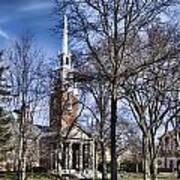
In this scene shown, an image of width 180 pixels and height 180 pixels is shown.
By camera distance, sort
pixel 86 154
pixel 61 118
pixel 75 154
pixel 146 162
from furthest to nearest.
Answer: pixel 75 154
pixel 86 154
pixel 61 118
pixel 146 162

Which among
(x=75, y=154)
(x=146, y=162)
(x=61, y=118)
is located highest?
(x=61, y=118)

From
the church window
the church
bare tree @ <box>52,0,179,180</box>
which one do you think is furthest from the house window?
bare tree @ <box>52,0,179,180</box>

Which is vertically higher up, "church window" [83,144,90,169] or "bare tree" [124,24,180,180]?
"bare tree" [124,24,180,180]

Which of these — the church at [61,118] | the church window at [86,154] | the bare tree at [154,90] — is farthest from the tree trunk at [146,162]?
the church window at [86,154]

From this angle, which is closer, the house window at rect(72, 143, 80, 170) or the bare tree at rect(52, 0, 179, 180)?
the bare tree at rect(52, 0, 179, 180)

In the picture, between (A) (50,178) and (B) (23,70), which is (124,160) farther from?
(B) (23,70)

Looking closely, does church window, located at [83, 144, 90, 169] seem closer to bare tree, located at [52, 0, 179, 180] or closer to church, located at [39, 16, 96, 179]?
church, located at [39, 16, 96, 179]

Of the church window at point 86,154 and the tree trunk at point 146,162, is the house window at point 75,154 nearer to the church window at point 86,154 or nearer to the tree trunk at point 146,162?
the church window at point 86,154

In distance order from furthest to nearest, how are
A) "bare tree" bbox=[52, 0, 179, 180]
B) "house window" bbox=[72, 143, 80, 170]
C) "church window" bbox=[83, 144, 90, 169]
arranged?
"house window" bbox=[72, 143, 80, 170] < "church window" bbox=[83, 144, 90, 169] < "bare tree" bbox=[52, 0, 179, 180]

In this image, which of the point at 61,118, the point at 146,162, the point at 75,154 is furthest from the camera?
the point at 75,154

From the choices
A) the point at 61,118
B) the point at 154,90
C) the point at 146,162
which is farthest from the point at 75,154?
the point at 154,90

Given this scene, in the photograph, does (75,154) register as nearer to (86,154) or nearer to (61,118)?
(86,154)

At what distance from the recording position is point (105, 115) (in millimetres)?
40781

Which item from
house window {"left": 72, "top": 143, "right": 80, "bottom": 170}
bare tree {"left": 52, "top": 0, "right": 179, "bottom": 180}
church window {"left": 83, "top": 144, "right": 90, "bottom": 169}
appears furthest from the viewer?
house window {"left": 72, "top": 143, "right": 80, "bottom": 170}
